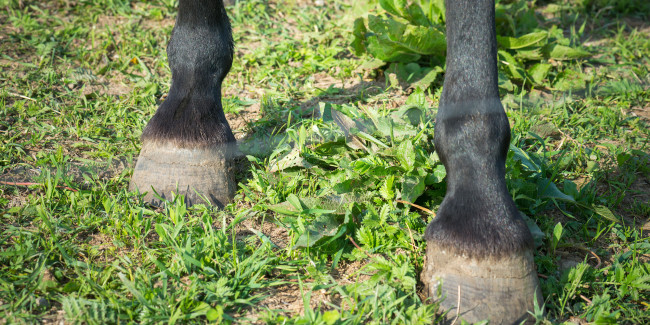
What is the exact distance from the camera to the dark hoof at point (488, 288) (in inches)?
73.1

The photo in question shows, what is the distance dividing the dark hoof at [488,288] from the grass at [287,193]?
88 millimetres

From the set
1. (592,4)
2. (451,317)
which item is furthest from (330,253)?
(592,4)

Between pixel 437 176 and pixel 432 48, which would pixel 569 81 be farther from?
pixel 437 176

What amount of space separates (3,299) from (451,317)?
5.25 ft

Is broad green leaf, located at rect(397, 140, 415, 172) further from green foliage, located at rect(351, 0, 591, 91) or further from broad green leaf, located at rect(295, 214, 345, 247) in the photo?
green foliage, located at rect(351, 0, 591, 91)

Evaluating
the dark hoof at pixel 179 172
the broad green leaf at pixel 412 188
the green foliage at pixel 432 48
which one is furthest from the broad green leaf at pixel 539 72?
the dark hoof at pixel 179 172

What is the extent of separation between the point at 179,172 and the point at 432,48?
196 cm

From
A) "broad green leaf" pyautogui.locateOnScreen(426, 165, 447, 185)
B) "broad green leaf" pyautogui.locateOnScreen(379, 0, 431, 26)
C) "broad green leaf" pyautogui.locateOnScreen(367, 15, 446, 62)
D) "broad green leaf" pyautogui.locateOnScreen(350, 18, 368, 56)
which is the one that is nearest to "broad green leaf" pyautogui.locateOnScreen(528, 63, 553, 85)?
"broad green leaf" pyautogui.locateOnScreen(367, 15, 446, 62)

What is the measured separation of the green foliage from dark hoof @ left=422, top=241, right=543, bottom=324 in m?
1.85

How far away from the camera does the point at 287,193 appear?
8.49 ft

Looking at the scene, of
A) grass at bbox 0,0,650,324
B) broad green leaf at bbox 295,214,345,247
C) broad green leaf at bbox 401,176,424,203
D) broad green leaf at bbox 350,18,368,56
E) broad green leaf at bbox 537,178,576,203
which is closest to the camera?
grass at bbox 0,0,650,324

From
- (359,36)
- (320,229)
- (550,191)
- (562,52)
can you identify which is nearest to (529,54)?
(562,52)

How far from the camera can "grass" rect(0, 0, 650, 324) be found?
77.5 inches

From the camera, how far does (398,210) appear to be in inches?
90.9
